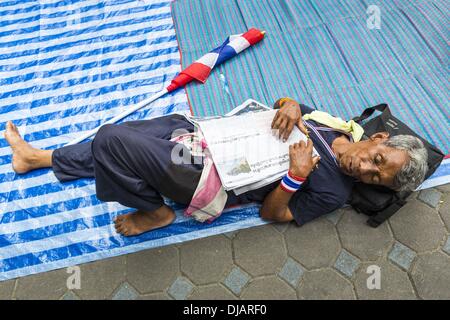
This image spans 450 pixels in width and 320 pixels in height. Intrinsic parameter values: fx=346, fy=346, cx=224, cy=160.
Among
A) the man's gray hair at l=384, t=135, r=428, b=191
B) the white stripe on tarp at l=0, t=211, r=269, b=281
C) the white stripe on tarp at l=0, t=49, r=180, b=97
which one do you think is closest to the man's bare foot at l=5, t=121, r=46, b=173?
the white stripe on tarp at l=0, t=49, r=180, b=97

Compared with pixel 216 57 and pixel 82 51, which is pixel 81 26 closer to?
pixel 82 51

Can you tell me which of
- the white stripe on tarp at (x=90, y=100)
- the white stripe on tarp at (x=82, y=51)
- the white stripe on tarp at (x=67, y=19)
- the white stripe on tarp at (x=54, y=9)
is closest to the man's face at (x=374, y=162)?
the white stripe on tarp at (x=90, y=100)

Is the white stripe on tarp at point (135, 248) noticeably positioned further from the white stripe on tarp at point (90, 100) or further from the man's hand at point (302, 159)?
the white stripe on tarp at point (90, 100)

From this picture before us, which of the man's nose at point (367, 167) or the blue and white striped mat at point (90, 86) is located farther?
the blue and white striped mat at point (90, 86)

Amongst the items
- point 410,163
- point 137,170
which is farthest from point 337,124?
point 137,170

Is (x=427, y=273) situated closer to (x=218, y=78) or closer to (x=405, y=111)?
(x=405, y=111)

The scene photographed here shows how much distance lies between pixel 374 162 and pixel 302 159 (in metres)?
0.43

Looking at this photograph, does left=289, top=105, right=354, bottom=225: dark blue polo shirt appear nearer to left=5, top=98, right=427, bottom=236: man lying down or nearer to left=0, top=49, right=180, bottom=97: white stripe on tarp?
left=5, top=98, right=427, bottom=236: man lying down

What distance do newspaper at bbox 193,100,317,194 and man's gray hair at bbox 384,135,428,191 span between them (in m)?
0.56

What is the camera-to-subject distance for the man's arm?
2.02 meters

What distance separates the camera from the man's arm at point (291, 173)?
6.64ft

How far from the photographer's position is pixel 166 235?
2410mm

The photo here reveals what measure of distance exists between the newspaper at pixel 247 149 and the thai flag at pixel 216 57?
0.80 m

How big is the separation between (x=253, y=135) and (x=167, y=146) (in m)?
0.55
